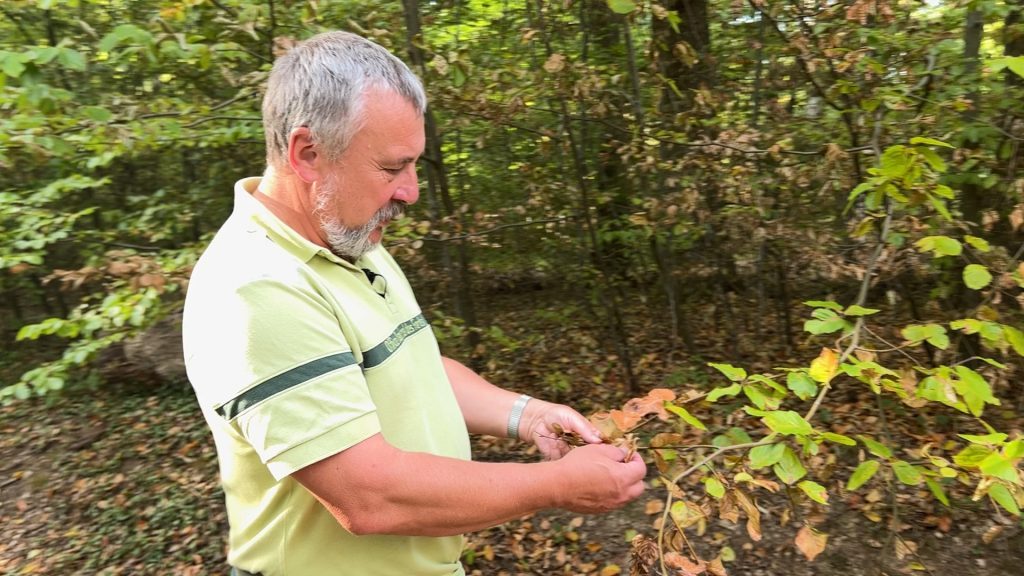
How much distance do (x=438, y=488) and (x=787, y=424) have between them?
843mm

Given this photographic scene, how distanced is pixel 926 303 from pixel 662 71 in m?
2.65

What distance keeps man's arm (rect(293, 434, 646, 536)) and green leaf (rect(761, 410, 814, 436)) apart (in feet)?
1.31

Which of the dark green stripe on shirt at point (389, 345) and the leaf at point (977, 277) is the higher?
the dark green stripe on shirt at point (389, 345)

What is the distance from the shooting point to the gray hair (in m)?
1.49

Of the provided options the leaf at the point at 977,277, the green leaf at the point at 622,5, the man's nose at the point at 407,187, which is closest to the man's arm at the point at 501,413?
the man's nose at the point at 407,187

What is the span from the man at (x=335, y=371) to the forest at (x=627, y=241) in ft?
1.72

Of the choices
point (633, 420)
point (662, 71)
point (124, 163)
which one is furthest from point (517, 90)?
point (124, 163)

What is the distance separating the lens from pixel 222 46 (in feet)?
12.0

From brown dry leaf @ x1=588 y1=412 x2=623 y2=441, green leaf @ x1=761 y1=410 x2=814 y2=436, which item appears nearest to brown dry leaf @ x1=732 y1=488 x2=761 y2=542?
green leaf @ x1=761 y1=410 x2=814 y2=436

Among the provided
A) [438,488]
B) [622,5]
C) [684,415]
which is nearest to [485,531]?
[684,415]

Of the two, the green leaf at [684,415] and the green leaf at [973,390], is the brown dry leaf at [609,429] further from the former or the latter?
the green leaf at [973,390]

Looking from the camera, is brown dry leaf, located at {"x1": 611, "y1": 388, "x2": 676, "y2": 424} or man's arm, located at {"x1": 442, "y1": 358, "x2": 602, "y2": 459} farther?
man's arm, located at {"x1": 442, "y1": 358, "x2": 602, "y2": 459}

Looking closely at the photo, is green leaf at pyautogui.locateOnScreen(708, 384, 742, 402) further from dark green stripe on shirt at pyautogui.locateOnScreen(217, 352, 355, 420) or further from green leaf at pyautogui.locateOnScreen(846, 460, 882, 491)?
dark green stripe on shirt at pyautogui.locateOnScreen(217, 352, 355, 420)

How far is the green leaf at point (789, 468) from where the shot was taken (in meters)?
1.51
